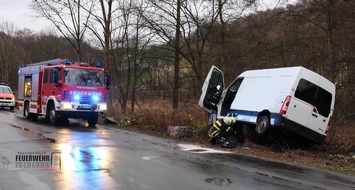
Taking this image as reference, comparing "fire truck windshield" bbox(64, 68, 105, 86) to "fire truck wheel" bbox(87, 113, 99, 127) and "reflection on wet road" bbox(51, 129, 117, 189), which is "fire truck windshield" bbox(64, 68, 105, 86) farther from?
"reflection on wet road" bbox(51, 129, 117, 189)

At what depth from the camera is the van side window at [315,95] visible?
37.2 feet

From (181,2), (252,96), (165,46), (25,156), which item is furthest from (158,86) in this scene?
(25,156)

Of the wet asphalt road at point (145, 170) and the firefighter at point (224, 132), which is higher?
the firefighter at point (224, 132)

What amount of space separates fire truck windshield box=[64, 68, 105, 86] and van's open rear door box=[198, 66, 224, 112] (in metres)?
6.43

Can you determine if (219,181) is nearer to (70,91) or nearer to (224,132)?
(224,132)

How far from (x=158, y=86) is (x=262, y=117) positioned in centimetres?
1270

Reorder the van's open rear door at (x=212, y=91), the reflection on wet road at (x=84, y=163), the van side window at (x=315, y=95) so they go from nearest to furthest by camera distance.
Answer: the reflection on wet road at (x=84, y=163)
the van side window at (x=315, y=95)
the van's open rear door at (x=212, y=91)

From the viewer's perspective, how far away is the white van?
11.2 m

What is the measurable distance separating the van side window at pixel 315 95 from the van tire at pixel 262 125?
1.15m

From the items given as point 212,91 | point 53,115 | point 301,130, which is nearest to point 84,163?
point 301,130

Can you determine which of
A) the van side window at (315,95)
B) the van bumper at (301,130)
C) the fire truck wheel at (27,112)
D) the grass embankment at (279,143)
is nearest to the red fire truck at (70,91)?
the fire truck wheel at (27,112)

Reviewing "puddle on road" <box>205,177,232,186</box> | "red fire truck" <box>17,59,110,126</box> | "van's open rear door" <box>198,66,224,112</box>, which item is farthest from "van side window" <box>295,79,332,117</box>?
"red fire truck" <box>17,59,110,126</box>

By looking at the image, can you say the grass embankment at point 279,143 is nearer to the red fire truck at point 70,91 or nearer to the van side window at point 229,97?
the van side window at point 229,97

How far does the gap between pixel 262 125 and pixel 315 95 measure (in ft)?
5.92
